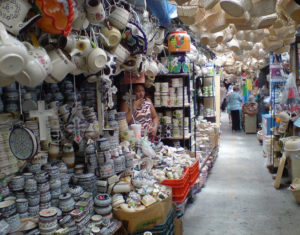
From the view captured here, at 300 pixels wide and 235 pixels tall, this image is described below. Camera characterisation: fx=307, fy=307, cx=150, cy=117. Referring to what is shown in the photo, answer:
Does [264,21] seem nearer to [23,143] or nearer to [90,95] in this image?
[90,95]

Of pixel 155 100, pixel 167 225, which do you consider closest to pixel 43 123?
pixel 167 225

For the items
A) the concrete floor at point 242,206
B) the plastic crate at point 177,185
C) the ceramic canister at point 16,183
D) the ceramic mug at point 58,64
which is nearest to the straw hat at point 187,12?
the ceramic mug at point 58,64

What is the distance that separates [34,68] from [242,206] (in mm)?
3236

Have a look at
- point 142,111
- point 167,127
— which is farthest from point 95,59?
point 167,127

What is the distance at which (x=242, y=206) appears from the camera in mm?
3699

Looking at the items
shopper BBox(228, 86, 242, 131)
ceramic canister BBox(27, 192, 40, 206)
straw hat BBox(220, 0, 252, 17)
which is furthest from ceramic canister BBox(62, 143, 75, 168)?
shopper BBox(228, 86, 242, 131)

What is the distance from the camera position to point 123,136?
2523mm

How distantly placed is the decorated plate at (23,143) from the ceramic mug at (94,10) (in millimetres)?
641

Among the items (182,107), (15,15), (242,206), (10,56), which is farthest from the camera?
A: (182,107)

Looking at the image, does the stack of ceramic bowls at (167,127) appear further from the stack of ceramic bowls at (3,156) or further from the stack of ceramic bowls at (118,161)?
the stack of ceramic bowls at (3,156)

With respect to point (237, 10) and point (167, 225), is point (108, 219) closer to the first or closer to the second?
point (167, 225)

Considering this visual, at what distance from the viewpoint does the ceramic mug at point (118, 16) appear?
1.89m

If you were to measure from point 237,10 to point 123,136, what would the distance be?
132 centimetres

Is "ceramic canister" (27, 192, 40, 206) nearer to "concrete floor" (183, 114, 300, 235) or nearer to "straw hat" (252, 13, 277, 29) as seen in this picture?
"straw hat" (252, 13, 277, 29)
